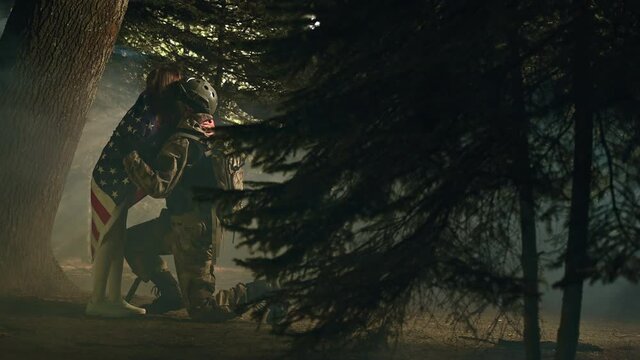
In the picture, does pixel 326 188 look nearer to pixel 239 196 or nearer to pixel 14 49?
pixel 239 196

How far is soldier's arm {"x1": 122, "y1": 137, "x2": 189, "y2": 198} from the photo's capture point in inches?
347

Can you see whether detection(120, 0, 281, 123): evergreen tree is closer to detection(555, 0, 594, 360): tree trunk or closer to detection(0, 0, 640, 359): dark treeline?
detection(0, 0, 640, 359): dark treeline

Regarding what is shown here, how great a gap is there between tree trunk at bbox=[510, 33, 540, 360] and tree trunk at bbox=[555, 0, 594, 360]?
210 millimetres

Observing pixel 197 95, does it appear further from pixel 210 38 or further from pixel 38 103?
pixel 210 38

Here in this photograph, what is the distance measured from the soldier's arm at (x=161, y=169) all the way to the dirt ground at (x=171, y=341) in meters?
1.43

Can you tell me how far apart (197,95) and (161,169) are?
3.10ft

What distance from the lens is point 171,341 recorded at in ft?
26.1

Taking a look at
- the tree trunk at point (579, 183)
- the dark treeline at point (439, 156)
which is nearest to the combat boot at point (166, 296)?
the dark treeline at point (439, 156)

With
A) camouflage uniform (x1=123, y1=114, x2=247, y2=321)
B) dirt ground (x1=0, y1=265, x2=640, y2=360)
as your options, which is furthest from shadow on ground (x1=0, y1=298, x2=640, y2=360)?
camouflage uniform (x1=123, y1=114, x2=247, y2=321)

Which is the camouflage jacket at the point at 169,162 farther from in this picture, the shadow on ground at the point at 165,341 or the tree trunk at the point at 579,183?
the tree trunk at the point at 579,183

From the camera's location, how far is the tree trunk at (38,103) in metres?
9.70

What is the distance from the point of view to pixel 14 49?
32.0ft

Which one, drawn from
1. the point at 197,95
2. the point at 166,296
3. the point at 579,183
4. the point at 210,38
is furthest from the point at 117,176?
the point at 579,183

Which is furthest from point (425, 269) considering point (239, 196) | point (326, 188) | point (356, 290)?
point (239, 196)
